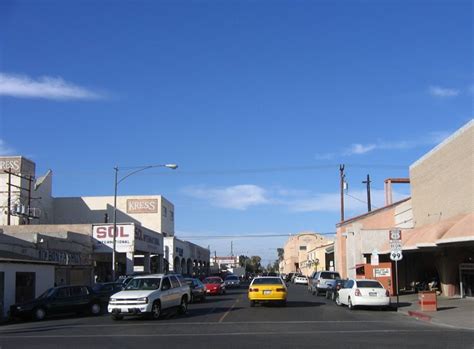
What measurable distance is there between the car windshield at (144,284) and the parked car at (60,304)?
4.79 metres

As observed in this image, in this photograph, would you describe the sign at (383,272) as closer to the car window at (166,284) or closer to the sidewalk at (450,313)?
the sidewalk at (450,313)

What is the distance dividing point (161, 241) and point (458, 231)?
40324 millimetres

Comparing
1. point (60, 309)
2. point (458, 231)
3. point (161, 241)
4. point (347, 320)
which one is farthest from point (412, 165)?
point (161, 241)

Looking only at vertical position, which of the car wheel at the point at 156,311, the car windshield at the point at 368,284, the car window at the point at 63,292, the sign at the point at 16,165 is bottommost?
the car wheel at the point at 156,311

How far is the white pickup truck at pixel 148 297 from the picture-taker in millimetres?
21250

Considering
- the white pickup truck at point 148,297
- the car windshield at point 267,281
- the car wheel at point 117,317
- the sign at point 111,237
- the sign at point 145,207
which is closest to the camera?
the white pickup truck at point 148,297

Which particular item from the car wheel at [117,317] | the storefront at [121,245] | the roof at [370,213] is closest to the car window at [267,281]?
the car wheel at [117,317]

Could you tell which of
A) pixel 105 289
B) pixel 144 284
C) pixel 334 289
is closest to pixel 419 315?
pixel 334 289

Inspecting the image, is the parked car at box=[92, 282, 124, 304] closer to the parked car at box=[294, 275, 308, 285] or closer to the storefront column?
the storefront column

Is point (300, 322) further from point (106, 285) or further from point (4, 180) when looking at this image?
point (4, 180)

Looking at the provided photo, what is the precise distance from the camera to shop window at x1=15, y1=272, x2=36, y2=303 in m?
29.0

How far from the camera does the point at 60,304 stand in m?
25.8

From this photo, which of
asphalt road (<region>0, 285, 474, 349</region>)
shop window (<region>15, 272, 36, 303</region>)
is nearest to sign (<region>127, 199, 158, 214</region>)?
shop window (<region>15, 272, 36, 303</region>)

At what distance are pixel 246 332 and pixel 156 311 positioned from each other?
567cm
